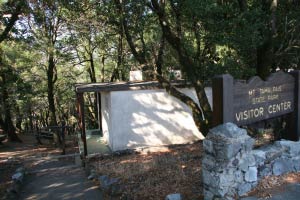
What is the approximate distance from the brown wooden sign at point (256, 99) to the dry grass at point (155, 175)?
1.51m

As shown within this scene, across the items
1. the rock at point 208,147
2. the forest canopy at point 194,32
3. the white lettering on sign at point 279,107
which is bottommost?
the rock at point 208,147

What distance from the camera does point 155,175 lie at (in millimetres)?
6992

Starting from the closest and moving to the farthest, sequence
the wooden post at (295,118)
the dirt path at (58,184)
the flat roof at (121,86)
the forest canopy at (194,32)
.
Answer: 1. the wooden post at (295,118)
2. the dirt path at (58,184)
3. the forest canopy at (194,32)
4. the flat roof at (121,86)

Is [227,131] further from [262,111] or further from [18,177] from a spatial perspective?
[18,177]

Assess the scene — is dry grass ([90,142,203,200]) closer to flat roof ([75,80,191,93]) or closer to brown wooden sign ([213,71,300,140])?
brown wooden sign ([213,71,300,140])

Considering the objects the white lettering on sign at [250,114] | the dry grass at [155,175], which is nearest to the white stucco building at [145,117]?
the dry grass at [155,175]

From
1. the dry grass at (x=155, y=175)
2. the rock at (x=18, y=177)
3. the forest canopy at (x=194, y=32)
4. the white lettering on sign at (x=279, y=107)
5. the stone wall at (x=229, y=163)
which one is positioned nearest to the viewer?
the stone wall at (x=229, y=163)

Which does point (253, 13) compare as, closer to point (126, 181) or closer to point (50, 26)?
point (126, 181)

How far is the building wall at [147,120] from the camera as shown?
10852mm

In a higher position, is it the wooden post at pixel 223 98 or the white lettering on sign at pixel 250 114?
the wooden post at pixel 223 98

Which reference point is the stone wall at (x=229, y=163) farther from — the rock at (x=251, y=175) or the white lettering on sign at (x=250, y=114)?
the white lettering on sign at (x=250, y=114)

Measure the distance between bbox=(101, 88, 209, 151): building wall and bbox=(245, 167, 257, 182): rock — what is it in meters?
6.91

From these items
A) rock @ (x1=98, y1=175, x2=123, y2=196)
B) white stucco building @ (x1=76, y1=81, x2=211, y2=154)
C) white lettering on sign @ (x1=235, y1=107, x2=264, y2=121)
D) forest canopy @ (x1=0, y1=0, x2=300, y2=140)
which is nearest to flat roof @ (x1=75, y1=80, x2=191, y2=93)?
white stucco building @ (x1=76, y1=81, x2=211, y2=154)

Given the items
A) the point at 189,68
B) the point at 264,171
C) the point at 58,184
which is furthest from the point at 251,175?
the point at 58,184
